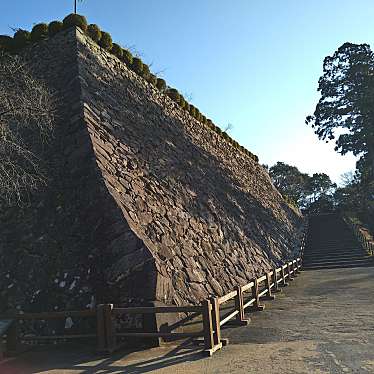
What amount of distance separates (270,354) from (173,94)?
1586 centimetres

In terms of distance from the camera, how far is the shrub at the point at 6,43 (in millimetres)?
14440

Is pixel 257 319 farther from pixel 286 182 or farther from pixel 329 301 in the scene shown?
pixel 286 182

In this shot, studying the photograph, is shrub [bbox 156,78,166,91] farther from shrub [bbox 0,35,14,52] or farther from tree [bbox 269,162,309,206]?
tree [bbox 269,162,309,206]

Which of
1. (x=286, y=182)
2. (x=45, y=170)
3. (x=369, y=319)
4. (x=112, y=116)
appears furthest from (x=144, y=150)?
(x=286, y=182)

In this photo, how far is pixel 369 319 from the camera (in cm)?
794

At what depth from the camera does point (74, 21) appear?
1445 cm

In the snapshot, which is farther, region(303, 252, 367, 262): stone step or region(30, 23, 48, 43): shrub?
region(303, 252, 367, 262): stone step

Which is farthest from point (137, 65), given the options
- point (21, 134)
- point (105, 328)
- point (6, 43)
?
point (105, 328)

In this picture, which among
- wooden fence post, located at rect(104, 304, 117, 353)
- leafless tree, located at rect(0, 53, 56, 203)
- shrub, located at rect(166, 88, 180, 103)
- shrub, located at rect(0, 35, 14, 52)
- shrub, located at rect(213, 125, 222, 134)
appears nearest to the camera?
wooden fence post, located at rect(104, 304, 117, 353)

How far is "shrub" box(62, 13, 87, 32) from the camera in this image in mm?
14445

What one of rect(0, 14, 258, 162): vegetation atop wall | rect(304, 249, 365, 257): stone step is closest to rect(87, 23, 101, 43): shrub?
rect(0, 14, 258, 162): vegetation atop wall

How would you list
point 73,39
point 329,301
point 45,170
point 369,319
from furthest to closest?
point 73,39 < point 329,301 < point 45,170 < point 369,319

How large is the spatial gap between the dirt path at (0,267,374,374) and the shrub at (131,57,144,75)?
11.9 metres

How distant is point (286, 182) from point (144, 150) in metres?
49.5
